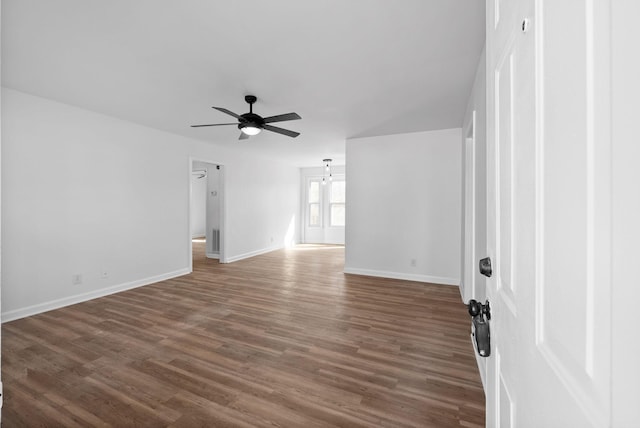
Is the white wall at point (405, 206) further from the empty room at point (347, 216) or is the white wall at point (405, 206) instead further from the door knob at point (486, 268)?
the door knob at point (486, 268)

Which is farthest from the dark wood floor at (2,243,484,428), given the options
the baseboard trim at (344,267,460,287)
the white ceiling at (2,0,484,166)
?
the white ceiling at (2,0,484,166)

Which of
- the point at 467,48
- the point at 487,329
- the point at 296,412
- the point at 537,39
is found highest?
the point at 467,48

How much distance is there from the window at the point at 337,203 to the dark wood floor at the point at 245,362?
517 centimetres

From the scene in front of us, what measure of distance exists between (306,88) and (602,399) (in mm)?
3174

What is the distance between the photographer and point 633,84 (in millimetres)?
272

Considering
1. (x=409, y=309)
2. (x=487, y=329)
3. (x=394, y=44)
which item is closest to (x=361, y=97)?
(x=394, y=44)

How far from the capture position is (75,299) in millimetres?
3721

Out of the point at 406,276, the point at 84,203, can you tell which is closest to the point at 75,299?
the point at 84,203

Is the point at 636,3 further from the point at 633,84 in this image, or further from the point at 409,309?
the point at 409,309

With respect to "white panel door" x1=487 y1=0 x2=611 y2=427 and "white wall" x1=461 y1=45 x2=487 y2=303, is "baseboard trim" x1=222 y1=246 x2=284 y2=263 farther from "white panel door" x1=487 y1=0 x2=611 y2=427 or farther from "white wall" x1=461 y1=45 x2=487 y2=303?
"white panel door" x1=487 y1=0 x2=611 y2=427

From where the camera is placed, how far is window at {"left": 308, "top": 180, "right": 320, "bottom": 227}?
30.8 ft

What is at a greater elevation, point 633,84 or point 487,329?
point 633,84

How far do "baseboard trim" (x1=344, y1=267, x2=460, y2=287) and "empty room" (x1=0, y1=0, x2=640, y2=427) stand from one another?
0.16 ft

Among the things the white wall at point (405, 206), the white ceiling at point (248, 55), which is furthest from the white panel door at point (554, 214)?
the white wall at point (405, 206)
